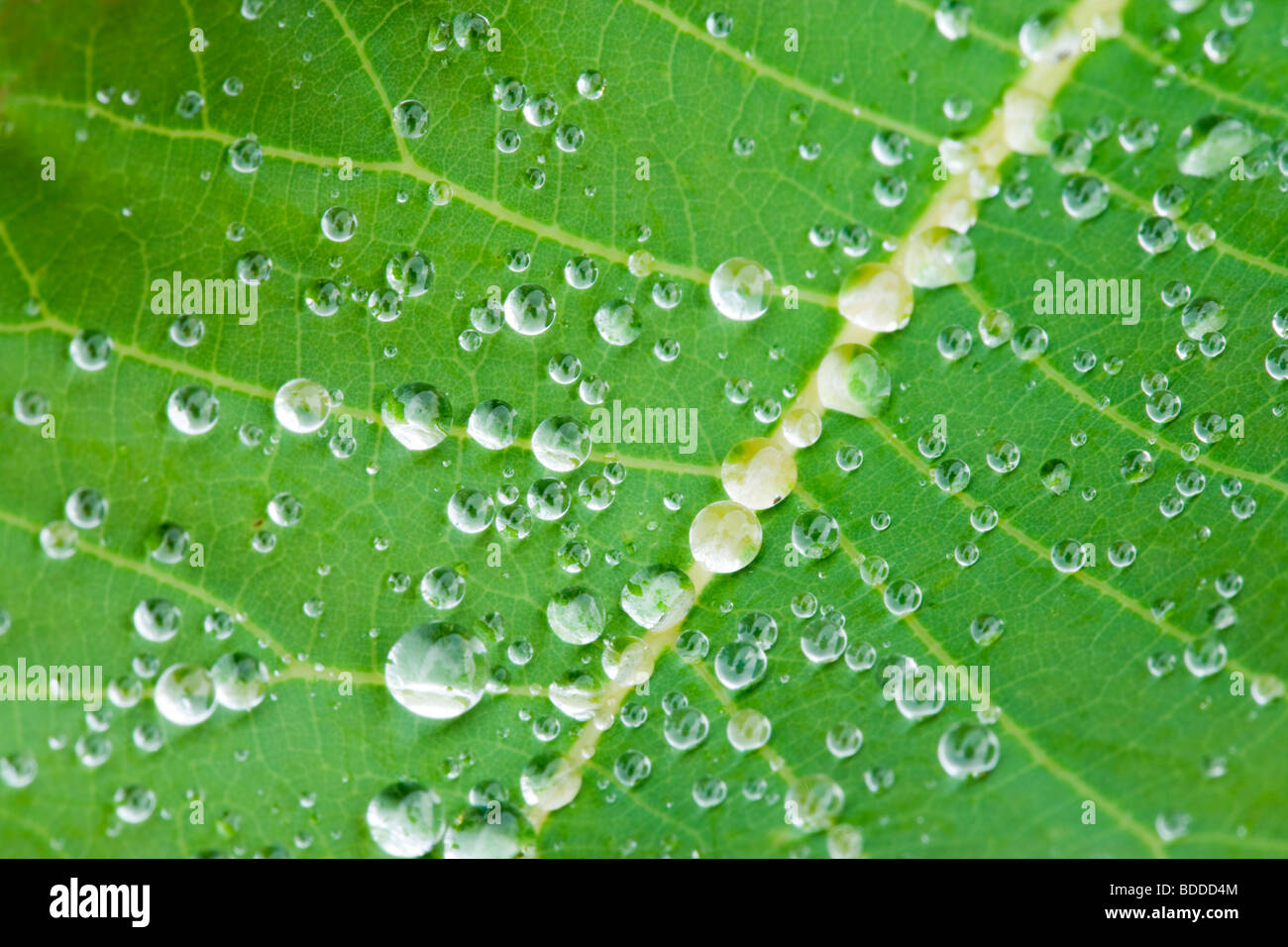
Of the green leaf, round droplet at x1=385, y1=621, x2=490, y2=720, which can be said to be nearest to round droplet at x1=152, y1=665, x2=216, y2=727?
the green leaf

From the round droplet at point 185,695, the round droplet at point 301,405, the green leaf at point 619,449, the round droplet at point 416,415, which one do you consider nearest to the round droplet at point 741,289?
the green leaf at point 619,449

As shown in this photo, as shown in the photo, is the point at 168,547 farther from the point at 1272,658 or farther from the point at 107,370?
the point at 1272,658

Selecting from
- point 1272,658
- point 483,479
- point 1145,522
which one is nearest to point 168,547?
point 483,479

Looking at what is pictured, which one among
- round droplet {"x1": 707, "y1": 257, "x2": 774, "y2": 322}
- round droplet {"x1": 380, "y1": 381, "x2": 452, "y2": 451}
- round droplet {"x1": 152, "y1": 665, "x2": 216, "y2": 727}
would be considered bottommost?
round droplet {"x1": 152, "y1": 665, "x2": 216, "y2": 727}

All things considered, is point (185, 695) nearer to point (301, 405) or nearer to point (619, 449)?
point (301, 405)

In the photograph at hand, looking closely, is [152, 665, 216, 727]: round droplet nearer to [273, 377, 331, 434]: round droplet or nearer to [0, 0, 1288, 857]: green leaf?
[0, 0, 1288, 857]: green leaf

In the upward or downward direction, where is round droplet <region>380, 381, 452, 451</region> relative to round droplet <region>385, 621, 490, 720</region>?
upward

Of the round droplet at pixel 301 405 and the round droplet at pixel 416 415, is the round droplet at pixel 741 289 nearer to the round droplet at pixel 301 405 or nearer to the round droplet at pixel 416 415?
the round droplet at pixel 416 415

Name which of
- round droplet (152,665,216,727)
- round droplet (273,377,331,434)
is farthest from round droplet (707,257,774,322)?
round droplet (152,665,216,727)
